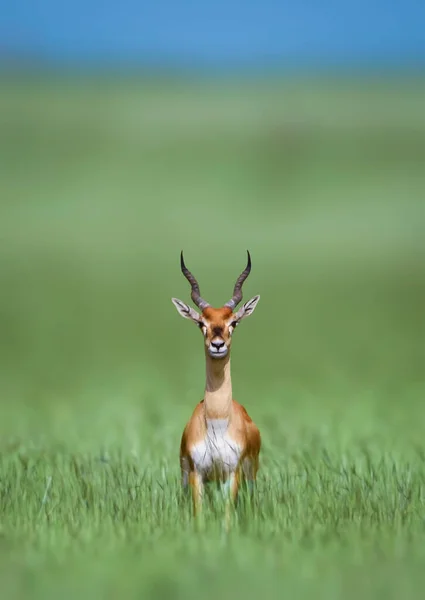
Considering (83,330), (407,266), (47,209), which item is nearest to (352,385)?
(83,330)

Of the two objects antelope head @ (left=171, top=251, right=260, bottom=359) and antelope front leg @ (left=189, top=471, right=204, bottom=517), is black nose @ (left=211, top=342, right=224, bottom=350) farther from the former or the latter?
antelope front leg @ (left=189, top=471, right=204, bottom=517)

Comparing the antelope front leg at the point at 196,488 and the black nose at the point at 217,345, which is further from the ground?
the black nose at the point at 217,345

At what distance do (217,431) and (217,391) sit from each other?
0.38 metres

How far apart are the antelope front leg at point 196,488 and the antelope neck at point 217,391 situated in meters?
0.54

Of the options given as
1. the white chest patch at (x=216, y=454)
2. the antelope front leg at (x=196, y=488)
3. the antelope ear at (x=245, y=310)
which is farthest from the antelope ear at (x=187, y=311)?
the antelope front leg at (x=196, y=488)

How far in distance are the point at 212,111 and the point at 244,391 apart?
4848cm

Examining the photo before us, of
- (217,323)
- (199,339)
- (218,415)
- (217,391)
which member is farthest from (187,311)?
(199,339)

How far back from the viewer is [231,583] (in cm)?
933

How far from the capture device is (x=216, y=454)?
11.5 m

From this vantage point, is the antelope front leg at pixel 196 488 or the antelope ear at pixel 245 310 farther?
the antelope ear at pixel 245 310

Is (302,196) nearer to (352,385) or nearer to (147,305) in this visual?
(147,305)

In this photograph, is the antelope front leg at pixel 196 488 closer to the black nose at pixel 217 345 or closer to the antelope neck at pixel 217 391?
the antelope neck at pixel 217 391

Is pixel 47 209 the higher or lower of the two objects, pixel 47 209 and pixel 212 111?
the lower

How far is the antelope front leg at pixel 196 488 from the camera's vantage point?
1133cm
